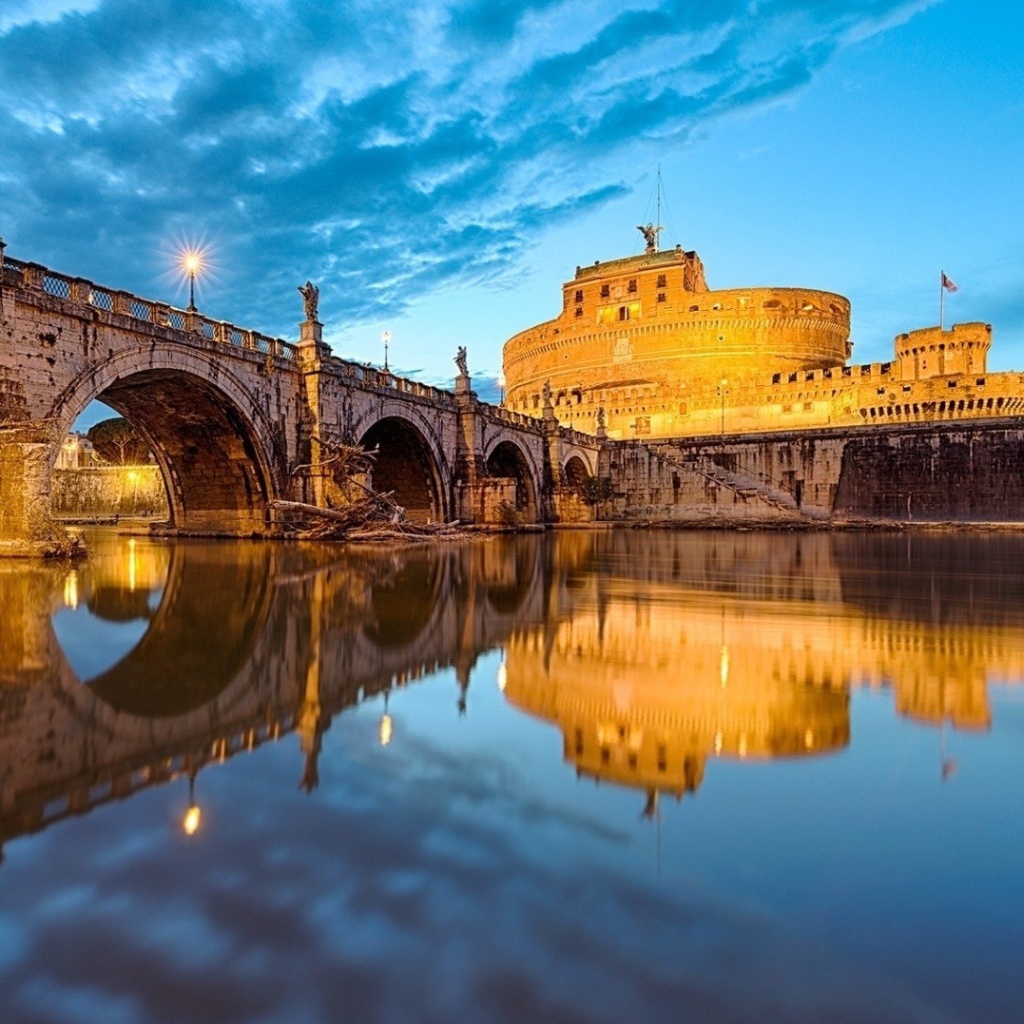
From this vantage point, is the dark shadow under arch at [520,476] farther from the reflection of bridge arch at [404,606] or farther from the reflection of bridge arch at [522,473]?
the reflection of bridge arch at [404,606]

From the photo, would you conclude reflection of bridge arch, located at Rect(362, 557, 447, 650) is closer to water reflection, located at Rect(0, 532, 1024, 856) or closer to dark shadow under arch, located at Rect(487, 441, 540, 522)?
water reflection, located at Rect(0, 532, 1024, 856)

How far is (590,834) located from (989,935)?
4.00 feet

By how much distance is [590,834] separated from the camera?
260cm

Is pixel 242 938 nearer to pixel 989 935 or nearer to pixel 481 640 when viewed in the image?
pixel 989 935

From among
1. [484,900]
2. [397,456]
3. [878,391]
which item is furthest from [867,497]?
[484,900]

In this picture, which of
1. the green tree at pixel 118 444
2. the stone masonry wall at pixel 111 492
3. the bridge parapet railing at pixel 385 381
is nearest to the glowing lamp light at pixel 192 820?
the bridge parapet railing at pixel 385 381

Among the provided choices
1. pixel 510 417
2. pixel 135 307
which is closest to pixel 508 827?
pixel 135 307

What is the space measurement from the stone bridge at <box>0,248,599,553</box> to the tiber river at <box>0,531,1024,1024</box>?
10278 mm

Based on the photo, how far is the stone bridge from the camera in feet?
46.4

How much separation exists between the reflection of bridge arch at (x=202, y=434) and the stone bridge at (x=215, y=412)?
4 cm

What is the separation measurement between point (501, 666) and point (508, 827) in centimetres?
271

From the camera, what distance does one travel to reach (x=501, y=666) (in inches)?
212

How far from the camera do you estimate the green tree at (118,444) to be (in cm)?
5853

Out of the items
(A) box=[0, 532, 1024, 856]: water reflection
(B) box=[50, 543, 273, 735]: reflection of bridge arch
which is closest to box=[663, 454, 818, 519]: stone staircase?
(A) box=[0, 532, 1024, 856]: water reflection
